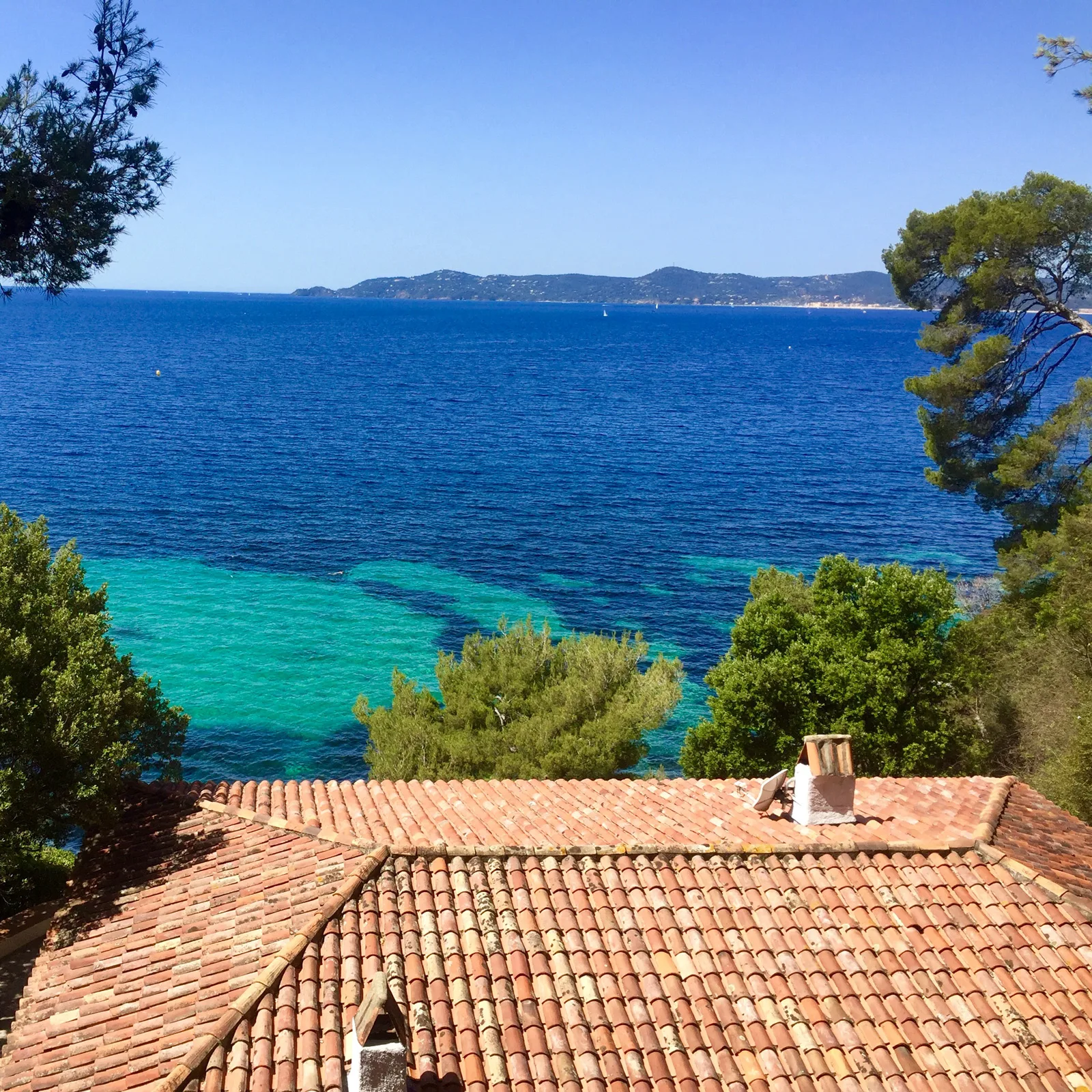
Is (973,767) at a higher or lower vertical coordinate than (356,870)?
lower

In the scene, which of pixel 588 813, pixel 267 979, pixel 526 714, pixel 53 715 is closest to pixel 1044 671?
pixel 526 714

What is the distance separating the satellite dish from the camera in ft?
41.7

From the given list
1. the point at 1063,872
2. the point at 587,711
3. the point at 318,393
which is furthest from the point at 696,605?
the point at 318,393

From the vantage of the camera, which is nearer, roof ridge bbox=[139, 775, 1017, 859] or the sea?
roof ridge bbox=[139, 775, 1017, 859]

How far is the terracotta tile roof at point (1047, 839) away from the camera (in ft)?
37.1

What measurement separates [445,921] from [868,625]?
14394mm

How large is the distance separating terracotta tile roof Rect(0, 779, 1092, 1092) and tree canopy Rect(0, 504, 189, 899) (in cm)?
227

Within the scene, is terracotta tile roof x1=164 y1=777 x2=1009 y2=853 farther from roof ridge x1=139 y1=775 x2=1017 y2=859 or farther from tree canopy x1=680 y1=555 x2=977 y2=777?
tree canopy x1=680 y1=555 x2=977 y2=777

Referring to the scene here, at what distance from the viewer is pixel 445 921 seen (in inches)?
386

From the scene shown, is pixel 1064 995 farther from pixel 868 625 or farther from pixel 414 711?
pixel 414 711

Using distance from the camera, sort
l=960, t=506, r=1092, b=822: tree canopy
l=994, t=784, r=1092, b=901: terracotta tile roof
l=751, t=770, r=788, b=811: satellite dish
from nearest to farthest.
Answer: l=994, t=784, r=1092, b=901: terracotta tile roof → l=751, t=770, r=788, b=811: satellite dish → l=960, t=506, r=1092, b=822: tree canopy

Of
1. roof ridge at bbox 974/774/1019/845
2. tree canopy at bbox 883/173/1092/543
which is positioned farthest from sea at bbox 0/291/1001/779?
roof ridge at bbox 974/774/1019/845

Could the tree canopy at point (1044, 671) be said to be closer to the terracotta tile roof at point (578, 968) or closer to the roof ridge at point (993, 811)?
the roof ridge at point (993, 811)

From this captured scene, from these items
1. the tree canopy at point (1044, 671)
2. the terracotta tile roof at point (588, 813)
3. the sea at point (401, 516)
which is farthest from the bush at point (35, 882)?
the tree canopy at point (1044, 671)
